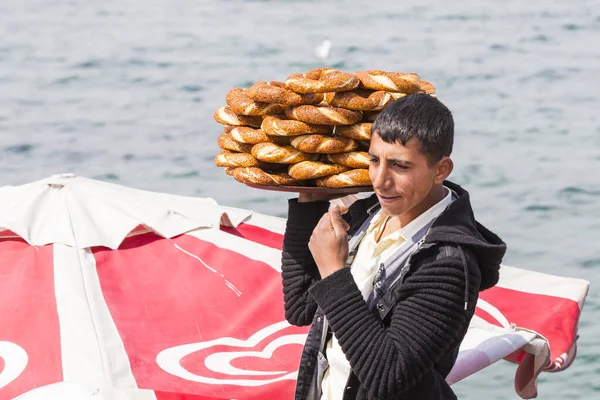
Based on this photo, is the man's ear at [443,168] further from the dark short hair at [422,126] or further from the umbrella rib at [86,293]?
the umbrella rib at [86,293]

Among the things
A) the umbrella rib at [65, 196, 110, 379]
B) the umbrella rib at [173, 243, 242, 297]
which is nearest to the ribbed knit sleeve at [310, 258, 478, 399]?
the umbrella rib at [65, 196, 110, 379]

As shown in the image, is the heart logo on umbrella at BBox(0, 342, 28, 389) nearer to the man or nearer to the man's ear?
the man

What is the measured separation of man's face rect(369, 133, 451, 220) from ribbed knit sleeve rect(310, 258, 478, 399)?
15 cm

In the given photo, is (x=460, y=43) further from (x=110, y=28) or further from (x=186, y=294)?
(x=186, y=294)

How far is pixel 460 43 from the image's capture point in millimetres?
12305

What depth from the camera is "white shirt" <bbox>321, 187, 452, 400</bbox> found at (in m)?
2.02

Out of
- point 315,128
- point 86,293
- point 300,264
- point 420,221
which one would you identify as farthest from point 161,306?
point 420,221

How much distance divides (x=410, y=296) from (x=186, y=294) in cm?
169

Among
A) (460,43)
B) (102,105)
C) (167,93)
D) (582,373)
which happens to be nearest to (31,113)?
(102,105)

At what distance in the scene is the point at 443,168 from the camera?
1961mm

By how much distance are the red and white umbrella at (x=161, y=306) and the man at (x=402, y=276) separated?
0.80 meters

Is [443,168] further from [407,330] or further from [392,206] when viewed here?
[407,330]

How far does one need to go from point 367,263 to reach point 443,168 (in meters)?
0.27

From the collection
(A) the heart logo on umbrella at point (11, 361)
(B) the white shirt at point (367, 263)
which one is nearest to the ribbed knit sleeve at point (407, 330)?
(B) the white shirt at point (367, 263)
